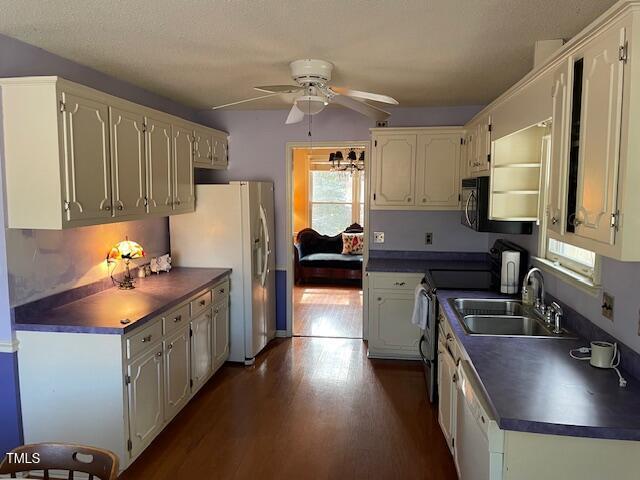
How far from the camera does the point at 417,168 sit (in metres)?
4.57

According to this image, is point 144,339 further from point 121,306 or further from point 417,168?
point 417,168

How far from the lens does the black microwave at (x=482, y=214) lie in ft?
10.3

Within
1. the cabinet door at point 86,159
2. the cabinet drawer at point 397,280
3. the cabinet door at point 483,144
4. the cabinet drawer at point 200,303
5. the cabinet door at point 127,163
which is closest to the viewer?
the cabinet door at point 86,159

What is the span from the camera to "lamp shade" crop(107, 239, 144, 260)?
138 inches

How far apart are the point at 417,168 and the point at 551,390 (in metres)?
3.01

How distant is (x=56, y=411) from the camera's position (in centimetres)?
271

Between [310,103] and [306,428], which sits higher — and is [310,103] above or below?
above

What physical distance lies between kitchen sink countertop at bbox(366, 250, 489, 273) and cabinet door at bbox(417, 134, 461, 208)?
1.94ft

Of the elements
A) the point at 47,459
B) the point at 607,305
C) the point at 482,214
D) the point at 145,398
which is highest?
the point at 482,214

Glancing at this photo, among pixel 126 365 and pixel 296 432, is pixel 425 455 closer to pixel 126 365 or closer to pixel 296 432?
pixel 296 432

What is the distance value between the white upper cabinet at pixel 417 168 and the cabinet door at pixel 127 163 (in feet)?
7.13

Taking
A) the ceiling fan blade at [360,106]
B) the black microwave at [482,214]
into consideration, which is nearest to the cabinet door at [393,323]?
the black microwave at [482,214]

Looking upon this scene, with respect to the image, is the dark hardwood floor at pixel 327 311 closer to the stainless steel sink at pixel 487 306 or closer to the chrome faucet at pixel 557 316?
the stainless steel sink at pixel 487 306

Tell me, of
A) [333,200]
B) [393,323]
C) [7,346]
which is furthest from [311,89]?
[333,200]
